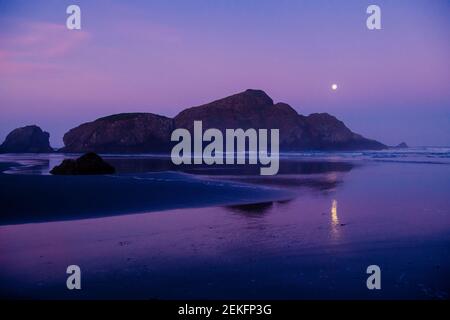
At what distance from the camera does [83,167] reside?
22.3 metres

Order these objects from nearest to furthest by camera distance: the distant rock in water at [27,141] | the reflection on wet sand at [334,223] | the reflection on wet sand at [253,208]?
the reflection on wet sand at [334,223] → the reflection on wet sand at [253,208] → the distant rock in water at [27,141]

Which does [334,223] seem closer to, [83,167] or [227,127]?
[83,167]

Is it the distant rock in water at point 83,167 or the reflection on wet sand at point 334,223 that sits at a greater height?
the distant rock in water at point 83,167

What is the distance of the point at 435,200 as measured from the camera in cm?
1435

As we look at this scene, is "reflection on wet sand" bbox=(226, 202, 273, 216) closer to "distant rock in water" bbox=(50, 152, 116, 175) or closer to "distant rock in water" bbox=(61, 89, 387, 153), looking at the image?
"distant rock in water" bbox=(50, 152, 116, 175)

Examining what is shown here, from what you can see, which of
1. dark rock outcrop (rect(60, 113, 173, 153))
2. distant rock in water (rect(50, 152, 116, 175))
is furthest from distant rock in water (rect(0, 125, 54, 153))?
distant rock in water (rect(50, 152, 116, 175))

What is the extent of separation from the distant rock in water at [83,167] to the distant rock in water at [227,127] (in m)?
71.3

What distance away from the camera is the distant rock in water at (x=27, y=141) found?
10438 cm

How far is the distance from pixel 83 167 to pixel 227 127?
4204 inches

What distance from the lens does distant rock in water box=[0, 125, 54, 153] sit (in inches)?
→ 4109

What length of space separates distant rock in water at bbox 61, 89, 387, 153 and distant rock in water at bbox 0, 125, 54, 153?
6.17m

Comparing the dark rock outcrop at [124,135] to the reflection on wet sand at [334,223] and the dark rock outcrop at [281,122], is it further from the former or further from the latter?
the reflection on wet sand at [334,223]

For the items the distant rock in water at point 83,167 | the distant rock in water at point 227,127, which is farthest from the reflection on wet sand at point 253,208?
the distant rock in water at point 227,127
